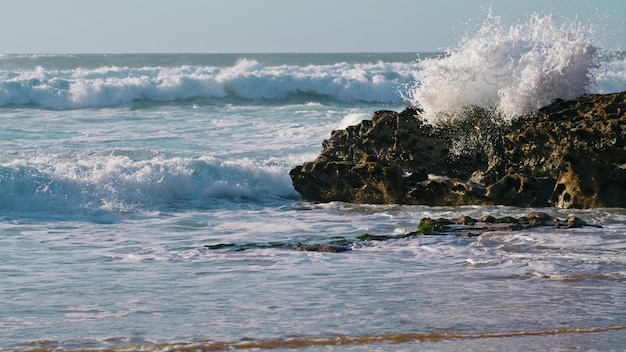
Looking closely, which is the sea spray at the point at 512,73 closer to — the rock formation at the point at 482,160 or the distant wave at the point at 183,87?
the rock formation at the point at 482,160

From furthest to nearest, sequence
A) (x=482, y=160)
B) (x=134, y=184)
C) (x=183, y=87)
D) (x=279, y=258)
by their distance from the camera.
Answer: (x=183, y=87) → (x=134, y=184) → (x=482, y=160) → (x=279, y=258)

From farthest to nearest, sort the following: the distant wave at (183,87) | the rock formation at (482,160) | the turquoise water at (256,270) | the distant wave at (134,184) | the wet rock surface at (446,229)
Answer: the distant wave at (183,87) → the distant wave at (134,184) → the rock formation at (482,160) → the wet rock surface at (446,229) → the turquoise water at (256,270)

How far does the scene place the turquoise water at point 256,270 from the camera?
5.66 meters

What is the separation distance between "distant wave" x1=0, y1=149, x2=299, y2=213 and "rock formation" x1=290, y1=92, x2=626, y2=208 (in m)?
0.91

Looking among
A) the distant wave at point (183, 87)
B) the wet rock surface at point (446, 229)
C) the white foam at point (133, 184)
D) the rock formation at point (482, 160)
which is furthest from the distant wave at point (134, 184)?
the distant wave at point (183, 87)

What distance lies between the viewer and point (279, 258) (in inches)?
318

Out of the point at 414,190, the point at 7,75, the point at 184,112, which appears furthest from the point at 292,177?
the point at 7,75

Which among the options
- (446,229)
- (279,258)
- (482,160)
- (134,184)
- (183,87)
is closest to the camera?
(279,258)

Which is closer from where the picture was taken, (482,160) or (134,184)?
(482,160)

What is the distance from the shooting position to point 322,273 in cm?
741

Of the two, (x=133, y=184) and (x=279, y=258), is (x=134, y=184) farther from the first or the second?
(x=279, y=258)

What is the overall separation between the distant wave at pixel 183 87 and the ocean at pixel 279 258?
13294 millimetres

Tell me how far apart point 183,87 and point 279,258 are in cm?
2719

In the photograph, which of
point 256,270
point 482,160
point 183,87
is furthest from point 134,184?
point 183,87
